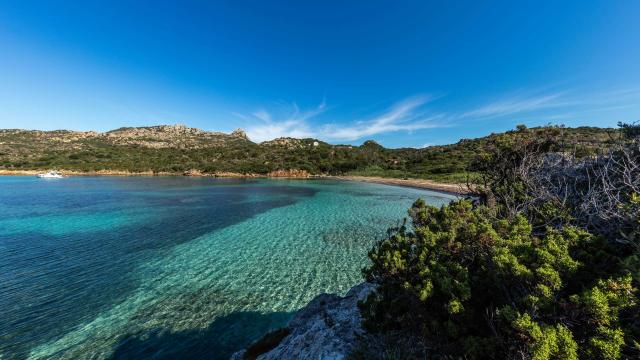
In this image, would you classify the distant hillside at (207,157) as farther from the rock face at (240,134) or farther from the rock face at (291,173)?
the rock face at (240,134)

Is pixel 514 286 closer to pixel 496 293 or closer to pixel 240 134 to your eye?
pixel 496 293

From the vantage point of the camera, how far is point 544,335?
3.06m

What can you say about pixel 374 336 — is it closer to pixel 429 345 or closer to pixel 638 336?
pixel 429 345

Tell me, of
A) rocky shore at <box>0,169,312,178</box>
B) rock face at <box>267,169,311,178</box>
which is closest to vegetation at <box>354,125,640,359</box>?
rock face at <box>267,169,311,178</box>

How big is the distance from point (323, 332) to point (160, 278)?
9708mm

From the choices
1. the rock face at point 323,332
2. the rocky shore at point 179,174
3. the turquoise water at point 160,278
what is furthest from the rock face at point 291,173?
the rock face at point 323,332

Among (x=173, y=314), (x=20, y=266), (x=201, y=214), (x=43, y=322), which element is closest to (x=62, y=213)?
(x=201, y=214)

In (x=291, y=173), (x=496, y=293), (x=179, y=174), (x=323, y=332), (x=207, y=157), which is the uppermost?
(x=207, y=157)

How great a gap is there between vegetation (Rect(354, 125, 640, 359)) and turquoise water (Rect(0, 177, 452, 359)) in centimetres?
581

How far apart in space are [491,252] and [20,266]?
19.9m

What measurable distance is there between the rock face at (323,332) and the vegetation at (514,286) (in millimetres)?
970

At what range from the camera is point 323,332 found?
6.20 meters

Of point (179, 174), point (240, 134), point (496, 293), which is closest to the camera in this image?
point (496, 293)

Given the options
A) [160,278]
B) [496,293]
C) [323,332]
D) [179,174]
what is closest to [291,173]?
[179,174]
